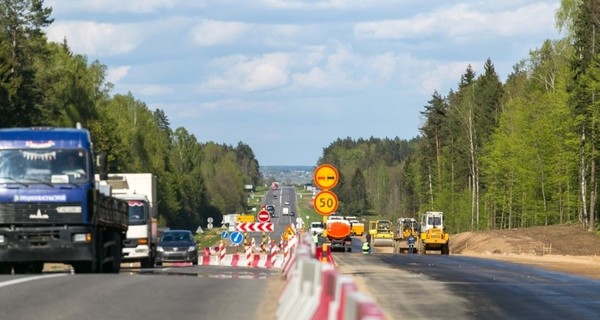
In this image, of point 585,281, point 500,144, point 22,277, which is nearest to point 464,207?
point 500,144

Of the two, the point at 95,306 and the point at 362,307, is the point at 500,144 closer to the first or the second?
the point at 95,306

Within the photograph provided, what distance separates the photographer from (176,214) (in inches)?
6693

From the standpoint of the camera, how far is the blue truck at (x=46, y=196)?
24.9 metres

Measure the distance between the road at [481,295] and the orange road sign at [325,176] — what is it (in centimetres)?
245

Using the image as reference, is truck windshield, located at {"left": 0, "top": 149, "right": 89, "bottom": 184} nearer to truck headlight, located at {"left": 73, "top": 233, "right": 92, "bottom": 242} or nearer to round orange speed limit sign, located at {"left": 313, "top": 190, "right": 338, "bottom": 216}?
truck headlight, located at {"left": 73, "top": 233, "right": 92, "bottom": 242}

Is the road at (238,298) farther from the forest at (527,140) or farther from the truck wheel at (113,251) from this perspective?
the forest at (527,140)

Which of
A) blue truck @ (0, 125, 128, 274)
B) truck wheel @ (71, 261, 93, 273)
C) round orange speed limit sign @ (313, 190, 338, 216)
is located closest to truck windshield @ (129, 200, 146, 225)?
round orange speed limit sign @ (313, 190, 338, 216)

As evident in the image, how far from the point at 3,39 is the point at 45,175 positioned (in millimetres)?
68429

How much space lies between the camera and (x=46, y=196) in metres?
24.9

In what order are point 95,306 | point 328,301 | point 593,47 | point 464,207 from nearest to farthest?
point 328,301 → point 95,306 → point 593,47 → point 464,207

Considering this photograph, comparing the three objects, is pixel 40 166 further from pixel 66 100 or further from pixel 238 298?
pixel 66 100

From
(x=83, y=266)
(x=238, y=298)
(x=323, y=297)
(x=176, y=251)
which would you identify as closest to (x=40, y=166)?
(x=83, y=266)

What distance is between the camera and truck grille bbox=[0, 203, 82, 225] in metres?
24.9

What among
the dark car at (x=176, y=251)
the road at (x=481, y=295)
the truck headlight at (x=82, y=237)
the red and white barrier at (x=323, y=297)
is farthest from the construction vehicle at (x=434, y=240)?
the red and white barrier at (x=323, y=297)
